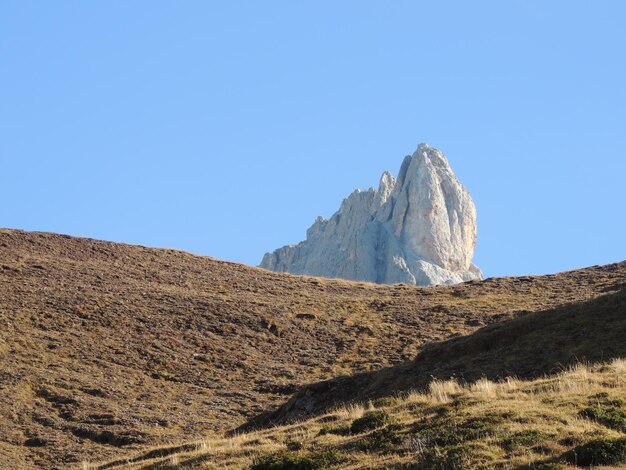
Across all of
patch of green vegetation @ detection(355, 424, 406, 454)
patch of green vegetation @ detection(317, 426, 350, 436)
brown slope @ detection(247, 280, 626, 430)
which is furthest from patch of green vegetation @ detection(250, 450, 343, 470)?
brown slope @ detection(247, 280, 626, 430)

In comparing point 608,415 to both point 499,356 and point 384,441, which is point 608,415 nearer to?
point 384,441

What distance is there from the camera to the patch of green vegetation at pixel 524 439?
855 inches

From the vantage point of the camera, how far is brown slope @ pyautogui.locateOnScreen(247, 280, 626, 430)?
36.8m

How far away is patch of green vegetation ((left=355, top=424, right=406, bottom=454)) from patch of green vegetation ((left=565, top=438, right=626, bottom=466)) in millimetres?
4284

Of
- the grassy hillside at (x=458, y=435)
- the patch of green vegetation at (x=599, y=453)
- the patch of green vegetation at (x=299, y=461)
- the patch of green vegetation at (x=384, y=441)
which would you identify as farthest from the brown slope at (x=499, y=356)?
the patch of green vegetation at (x=599, y=453)

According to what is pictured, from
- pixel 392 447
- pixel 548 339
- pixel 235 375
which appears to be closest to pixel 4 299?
pixel 235 375

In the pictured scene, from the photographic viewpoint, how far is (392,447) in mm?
23516

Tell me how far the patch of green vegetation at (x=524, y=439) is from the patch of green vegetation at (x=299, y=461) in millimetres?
3823

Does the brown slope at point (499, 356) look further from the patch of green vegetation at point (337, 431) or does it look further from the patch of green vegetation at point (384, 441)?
the patch of green vegetation at point (384, 441)

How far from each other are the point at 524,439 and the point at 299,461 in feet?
16.5

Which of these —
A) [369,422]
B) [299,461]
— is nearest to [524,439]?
[299,461]

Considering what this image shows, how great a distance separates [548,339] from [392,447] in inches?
733

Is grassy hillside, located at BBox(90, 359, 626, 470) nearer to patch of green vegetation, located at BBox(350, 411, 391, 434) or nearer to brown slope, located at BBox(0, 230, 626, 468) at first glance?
patch of green vegetation, located at BBox(350, 411, 391, 434)

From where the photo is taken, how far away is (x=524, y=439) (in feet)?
72.1
